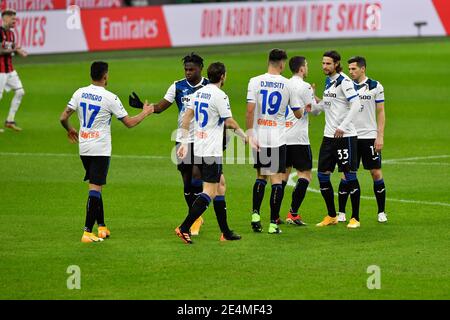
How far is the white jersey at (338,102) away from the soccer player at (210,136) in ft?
6.24

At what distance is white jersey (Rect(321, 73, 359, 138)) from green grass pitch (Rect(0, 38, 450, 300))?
4.56ft

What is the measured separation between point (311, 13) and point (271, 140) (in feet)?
100

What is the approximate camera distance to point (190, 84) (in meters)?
14.7

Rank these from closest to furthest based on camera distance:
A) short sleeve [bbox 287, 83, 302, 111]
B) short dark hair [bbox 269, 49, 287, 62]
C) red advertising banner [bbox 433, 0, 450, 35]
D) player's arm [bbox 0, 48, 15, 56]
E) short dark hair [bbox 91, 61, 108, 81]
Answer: short dark hair [bbox 91, 61, 108, 81] → short dark hair [bbox 269, 49, 287, 62] → short sleeve [bbox 287, 83, 302, 111] → player's arm [bbox 0, 48, 15, 56] → red advertising banner [bbox 433, 0, 450, 35]

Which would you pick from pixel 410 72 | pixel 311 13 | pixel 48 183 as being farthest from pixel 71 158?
pixel 311 13

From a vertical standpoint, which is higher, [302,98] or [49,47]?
[49,47]

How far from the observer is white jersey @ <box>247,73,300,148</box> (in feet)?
47.5

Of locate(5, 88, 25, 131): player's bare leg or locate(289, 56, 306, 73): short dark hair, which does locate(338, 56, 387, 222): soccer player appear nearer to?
locate(289, 56, 306, 73): short dark hair

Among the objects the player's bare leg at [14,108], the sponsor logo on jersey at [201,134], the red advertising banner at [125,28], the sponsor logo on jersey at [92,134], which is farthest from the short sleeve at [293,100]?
the red advertising banner at [125,28]

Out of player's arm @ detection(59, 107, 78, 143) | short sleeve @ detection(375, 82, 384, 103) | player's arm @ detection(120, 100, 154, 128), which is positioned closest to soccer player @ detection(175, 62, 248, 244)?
player's arm @ detection(120, 100, 154, 128)

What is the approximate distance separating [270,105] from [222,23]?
94.3ft

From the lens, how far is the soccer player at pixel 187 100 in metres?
14.4

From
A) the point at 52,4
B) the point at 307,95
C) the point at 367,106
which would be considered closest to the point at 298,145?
the point at 307,95
